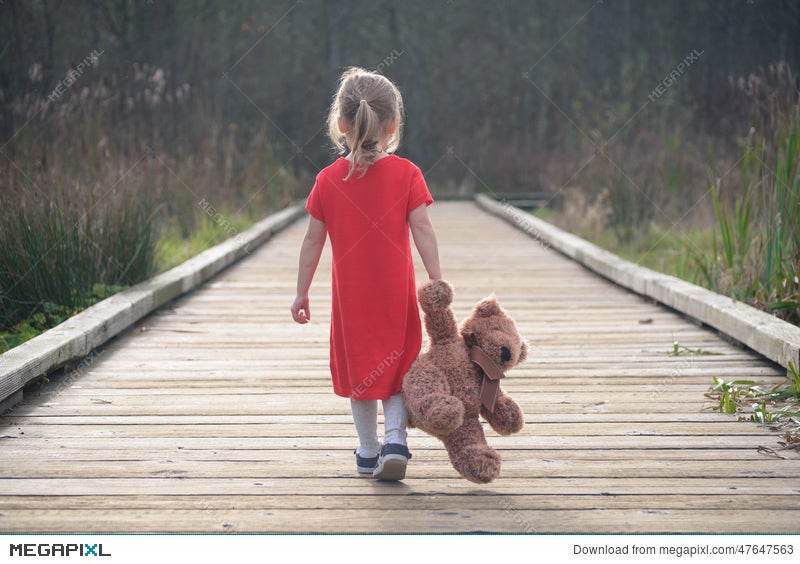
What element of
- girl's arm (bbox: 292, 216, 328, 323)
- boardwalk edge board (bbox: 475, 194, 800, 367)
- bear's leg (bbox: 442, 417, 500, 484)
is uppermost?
girl's arm (bbox: 292, 216, 328, 323)

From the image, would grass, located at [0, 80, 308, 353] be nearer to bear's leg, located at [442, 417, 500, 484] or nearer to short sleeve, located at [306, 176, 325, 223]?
short sleeve, located at [306, 176, 325, 223]

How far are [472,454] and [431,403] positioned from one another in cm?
18

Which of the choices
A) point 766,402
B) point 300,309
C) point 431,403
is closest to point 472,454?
point 431,403

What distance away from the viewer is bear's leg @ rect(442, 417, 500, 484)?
2738 mm

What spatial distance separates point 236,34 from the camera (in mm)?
20406

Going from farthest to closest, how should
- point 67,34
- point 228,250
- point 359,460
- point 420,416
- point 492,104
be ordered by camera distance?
1. point 492,104
2. point 67,34
3. point 228,250
4. point 359,460
5. point 420,416

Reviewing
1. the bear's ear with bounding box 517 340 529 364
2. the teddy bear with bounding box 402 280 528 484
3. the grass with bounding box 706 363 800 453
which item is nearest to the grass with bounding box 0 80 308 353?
the teddy bear with bounding box 402 280 528 484

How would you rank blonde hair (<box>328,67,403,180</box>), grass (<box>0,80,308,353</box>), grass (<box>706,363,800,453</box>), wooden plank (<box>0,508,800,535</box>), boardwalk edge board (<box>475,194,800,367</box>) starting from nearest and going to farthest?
wooden plank (<box>0,508,800,535</box>)
blonde hair (<box>328,67,403,180</box>)
grass (<box>706,363,800,453</box>)
boardwalk edge board (<box>475,194,800,367</box>)
grass (<box>0,80,308,353</box>)

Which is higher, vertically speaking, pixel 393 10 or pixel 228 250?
pixel 393 10

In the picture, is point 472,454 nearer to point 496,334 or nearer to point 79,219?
point 496,334
